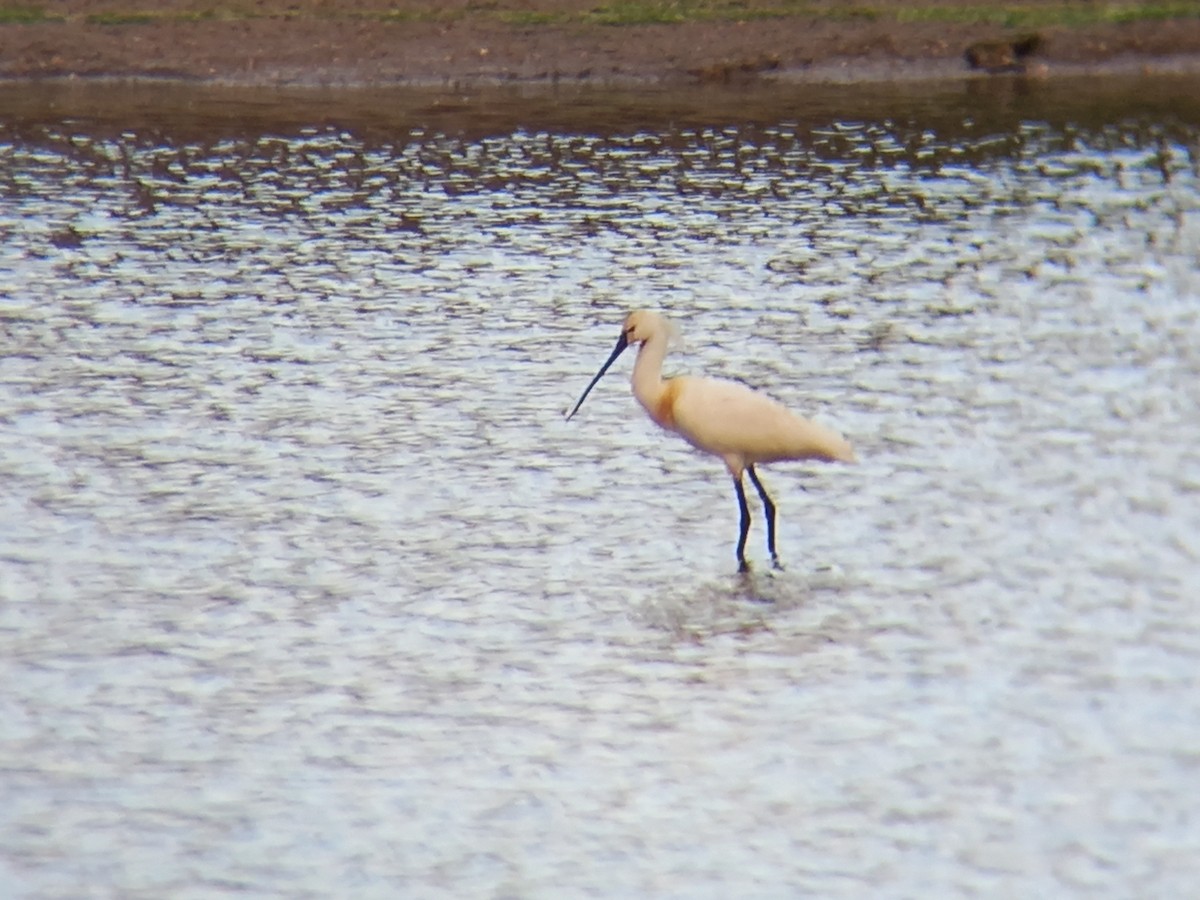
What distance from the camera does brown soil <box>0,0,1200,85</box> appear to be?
26969 millimetres

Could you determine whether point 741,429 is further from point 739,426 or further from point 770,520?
point 770,520

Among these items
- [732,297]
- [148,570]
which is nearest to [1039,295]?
[732,297]

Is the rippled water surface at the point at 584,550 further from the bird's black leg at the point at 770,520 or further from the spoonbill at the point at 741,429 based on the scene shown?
the spoonbill at the point at 741,429

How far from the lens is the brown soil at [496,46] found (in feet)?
88.5

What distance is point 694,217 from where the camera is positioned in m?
19.1

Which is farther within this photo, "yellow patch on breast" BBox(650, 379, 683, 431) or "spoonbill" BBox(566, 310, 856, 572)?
"yellow patch on breast" BBox(650, 379, 683, 431)

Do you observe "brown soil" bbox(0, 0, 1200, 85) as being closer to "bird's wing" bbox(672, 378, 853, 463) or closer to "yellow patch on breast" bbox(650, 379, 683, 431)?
"yellow patch on breast" bbox(650, 379, 683, 431)

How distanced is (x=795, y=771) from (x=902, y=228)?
11.4 meters

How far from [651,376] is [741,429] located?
2.12 feet

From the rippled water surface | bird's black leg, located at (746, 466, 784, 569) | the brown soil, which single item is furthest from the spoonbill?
the brown soil

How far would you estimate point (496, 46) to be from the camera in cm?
2741

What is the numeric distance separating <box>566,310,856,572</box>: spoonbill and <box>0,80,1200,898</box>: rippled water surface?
0.33 metres

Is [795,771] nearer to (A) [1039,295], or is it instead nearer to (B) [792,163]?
(A) [1039,295]

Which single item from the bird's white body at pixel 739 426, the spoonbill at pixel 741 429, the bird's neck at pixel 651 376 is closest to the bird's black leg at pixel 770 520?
the spoonbill at pixel 741 429
